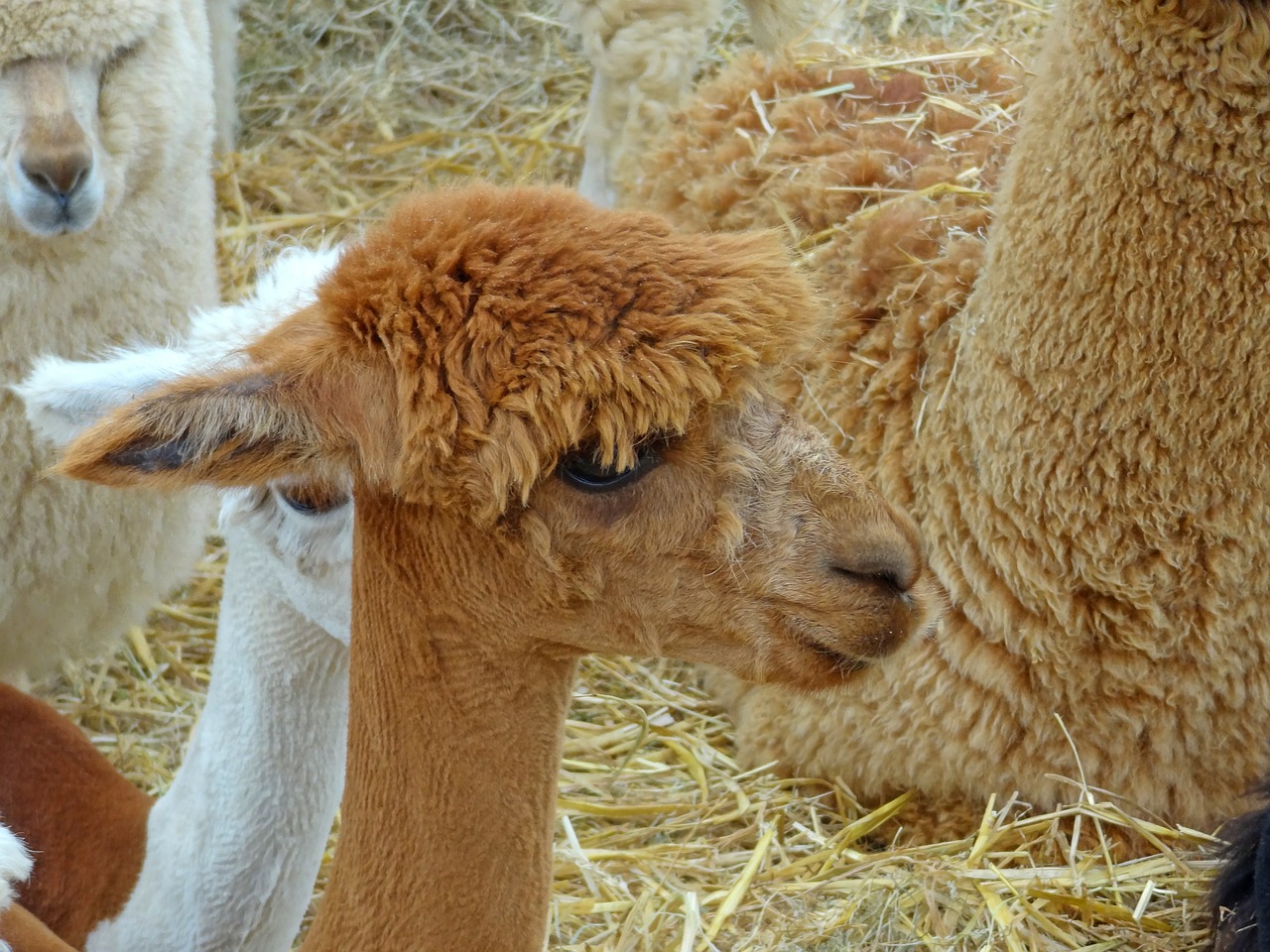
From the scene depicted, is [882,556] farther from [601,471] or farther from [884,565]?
[601,471]

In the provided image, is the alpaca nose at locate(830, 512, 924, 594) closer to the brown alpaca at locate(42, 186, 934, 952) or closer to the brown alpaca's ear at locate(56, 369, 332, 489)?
the brown alpaca at locate(42, 186, 934, 952)

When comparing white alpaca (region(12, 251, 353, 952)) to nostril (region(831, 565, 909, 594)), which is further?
white alpaca (region(12, 251, 353, 952))

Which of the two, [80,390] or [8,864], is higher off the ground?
[80,390]

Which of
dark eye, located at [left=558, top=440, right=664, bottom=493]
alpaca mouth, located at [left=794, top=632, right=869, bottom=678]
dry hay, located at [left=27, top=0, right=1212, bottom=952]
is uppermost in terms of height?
dark eye, located at [left=558, top=440, right=664, bottom=493]

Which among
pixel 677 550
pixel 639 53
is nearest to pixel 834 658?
pixel 677 550

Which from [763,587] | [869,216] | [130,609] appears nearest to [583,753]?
[130,609]

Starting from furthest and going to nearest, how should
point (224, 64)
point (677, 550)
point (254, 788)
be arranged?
point (224, 64), point (254, 788), point (677, 550)

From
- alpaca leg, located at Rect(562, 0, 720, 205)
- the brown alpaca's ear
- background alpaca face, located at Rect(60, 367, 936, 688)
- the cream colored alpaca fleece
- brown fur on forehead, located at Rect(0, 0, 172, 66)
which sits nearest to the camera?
the brown alpaca's ear

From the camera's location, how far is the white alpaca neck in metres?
2.19

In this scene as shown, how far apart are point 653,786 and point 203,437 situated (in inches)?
77.2

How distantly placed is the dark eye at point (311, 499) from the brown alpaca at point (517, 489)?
0.26 metres

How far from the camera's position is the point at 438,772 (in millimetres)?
1690

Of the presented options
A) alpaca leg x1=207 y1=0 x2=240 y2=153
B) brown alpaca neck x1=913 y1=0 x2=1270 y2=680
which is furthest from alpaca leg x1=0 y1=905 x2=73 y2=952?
alpaca leg x1=207 y1=0 x2=240 y2=153

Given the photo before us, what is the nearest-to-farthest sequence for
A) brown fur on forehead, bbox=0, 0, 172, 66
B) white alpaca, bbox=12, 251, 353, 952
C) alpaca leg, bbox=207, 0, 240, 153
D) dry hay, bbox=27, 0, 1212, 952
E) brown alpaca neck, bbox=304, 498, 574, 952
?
brown alpaca neck, bbox=304, 498, 574, 952
white alpaca, bbox=12, 251, 353, 952
dry hay, bbox=27, 0, 1212, 952
brown fur on forehead, bbox=0, 0, 172, 66
alpaca leg, bbox=207, 0, 240, 153
